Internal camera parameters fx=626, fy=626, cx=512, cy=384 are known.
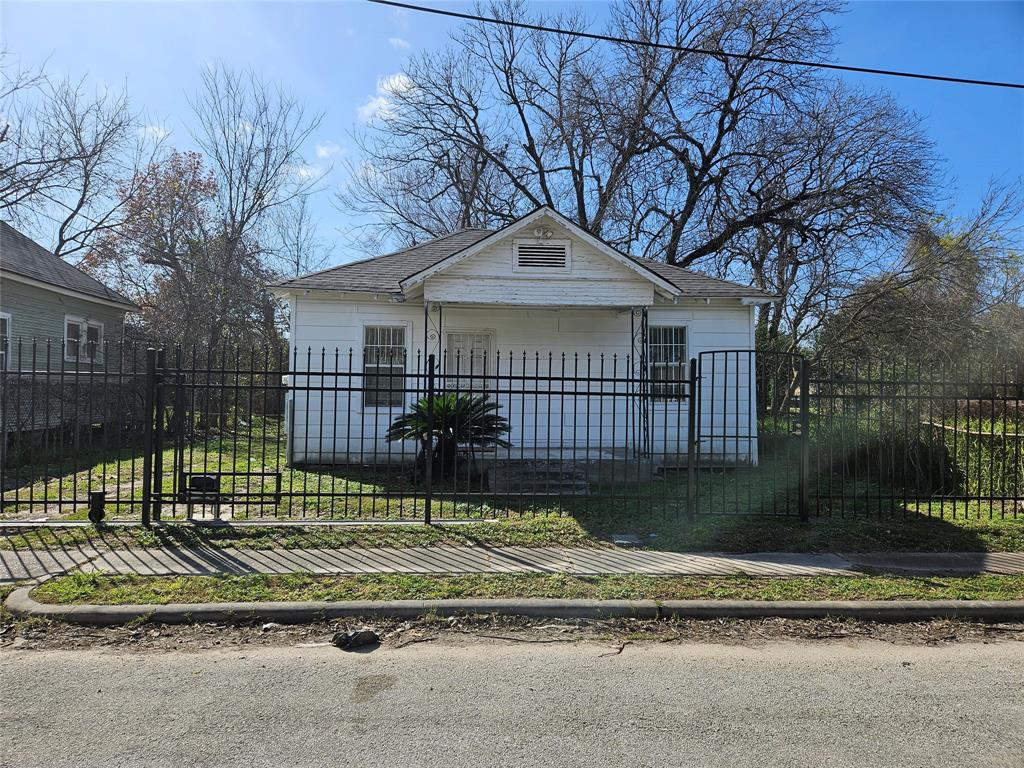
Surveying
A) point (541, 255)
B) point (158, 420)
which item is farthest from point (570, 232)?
point (158, 420)

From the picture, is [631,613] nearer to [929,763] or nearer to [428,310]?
[929,763]

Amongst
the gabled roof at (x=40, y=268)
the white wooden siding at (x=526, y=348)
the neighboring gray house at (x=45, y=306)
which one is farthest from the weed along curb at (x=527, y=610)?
the gabled roof at (x=40, y=268)

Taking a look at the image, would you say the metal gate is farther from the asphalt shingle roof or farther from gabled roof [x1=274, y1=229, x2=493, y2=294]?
gabled roof [x1=274, y1=229, x2=493, y2=294]

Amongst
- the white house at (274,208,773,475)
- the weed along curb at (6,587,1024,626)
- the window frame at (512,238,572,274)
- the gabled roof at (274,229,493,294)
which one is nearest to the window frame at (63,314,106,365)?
the gabled roof at (274,229,493,294)

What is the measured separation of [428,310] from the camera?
467 inches

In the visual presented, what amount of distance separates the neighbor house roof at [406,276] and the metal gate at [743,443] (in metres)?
1.37

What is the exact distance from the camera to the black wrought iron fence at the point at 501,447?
7.25m

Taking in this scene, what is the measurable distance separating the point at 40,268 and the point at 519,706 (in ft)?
65.4

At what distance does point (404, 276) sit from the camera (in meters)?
12.9

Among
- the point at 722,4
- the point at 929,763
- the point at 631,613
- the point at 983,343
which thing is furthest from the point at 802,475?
the point at 722,4

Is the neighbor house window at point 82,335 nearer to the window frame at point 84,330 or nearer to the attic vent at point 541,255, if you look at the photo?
the window frame at point 84,330

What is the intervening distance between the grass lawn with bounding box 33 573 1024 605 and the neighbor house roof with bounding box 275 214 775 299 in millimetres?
6891

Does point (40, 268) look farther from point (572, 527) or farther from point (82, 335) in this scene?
point (572, 527)

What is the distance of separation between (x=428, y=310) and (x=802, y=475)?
23.2ft
